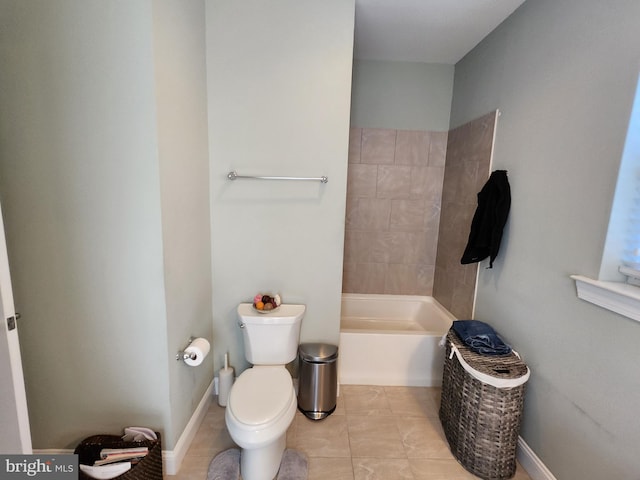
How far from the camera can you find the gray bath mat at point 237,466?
4.68ft

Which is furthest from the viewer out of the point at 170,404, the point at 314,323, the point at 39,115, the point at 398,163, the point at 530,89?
the point at 398,163

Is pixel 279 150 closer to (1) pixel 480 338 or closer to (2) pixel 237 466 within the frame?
(1) pixel 480 338

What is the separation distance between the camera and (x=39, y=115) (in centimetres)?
118

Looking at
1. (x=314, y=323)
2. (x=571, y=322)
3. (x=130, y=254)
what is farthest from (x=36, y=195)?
(x=571, y=322)

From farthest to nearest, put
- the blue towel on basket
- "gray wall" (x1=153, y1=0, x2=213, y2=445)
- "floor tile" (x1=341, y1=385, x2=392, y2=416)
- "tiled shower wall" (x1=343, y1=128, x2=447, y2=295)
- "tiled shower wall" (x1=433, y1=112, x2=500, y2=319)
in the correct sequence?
"tiled shower wall" (x1=343, y1=128, x2=447, y2=295), "tiled shower wall" (x1=433, y1=112, x2=500, y2=319), "floor tile" (x1=341, y1=385, x2=392, y2=416), the blue towel on basket, "gray wall" (x1=153, y1=0, x2=213, y2=445)

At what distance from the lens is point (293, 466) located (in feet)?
4.86

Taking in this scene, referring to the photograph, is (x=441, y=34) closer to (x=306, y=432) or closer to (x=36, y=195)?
(x=36, y=195)

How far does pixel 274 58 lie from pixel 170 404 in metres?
1.92

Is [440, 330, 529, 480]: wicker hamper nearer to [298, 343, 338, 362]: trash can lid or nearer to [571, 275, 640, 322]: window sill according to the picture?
[571, 275, 640, 322]: window sill

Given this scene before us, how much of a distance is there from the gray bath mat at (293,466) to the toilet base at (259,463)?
6cm

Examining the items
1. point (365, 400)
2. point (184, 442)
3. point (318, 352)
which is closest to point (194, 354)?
point (184, 442)

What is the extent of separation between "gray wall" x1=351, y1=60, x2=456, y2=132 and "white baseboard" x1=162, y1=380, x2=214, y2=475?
2463 millimetres

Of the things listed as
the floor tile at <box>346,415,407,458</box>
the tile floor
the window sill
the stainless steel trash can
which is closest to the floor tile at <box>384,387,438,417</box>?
the tile floor

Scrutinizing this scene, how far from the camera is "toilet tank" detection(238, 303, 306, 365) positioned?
5.64 ft
